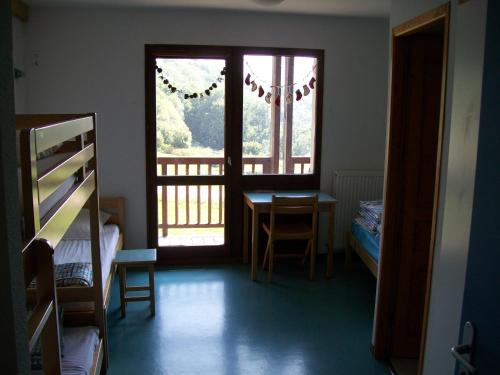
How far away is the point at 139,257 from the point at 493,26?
298 centimetres

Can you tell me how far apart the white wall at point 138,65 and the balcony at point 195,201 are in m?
0.27

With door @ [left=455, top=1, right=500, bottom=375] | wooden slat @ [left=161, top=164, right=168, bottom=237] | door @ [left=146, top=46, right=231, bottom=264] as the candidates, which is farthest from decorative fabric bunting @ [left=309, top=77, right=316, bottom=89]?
door @ [left=455, top=1, right=500, bottom=375]

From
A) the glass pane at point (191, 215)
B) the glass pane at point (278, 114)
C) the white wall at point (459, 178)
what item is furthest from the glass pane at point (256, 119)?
the white wall at point (459, 178)

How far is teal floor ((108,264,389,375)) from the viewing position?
293cm

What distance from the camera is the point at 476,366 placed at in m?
1.16

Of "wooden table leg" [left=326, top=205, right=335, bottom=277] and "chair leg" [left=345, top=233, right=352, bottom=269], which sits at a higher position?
"wooden table leg" [left=326, top=205, right=335, bottom=277]

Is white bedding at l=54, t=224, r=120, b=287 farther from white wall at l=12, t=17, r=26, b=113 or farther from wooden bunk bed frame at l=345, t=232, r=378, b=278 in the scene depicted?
wooden bunk bed frame at l=345, t=232, r=378, b=278

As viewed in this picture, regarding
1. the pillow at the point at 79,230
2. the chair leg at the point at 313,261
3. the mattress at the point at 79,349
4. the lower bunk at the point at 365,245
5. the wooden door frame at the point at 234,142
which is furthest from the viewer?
Result: the wooden door frame at the point at 234,142

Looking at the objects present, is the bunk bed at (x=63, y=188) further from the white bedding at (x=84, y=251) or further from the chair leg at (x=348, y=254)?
the chair leg at (x=348, y=254)

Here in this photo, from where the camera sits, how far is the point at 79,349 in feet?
7.64

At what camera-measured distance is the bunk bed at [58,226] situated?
49.9 inches

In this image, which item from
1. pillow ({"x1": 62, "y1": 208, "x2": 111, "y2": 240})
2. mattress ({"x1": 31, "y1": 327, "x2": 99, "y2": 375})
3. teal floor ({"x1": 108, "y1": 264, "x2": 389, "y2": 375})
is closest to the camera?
mattress ({"x1": 31, "y1": 327, "x2": 99, "y2": 375})

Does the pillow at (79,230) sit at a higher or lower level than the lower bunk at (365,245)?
higher

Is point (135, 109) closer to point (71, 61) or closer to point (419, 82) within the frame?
point (71, 61)
